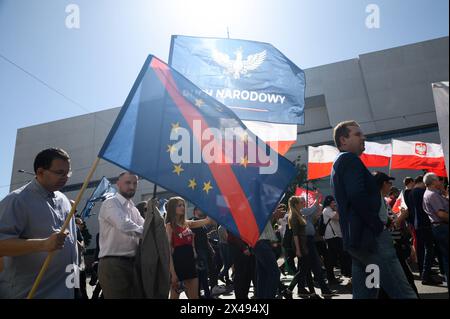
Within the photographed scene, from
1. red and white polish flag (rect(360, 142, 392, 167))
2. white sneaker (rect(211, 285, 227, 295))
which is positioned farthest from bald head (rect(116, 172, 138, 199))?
red and white polish flag (rect(360, 142, 392, 167))

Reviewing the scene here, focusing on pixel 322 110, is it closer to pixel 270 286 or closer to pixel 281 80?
pixel 281 80

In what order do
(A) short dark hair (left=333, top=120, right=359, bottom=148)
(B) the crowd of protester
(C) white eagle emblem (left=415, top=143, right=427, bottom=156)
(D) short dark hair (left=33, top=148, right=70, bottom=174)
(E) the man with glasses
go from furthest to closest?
(C) white eagle emblem (left=415, top=143, right=427, bottom=156), (A) short dark hair (left=333, top=120, right=359, bottom=148), (D) short dark hair (left=33, top=148, right=70, bottom=174), (B) the crowd of protester, (E) the man with glasses

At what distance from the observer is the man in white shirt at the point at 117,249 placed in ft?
10.6

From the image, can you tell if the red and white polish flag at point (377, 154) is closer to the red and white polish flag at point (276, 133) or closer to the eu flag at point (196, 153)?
the red and white polish flag at point (276, 133)

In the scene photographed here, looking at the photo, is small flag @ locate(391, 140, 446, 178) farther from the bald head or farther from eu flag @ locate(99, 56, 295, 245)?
the bald head

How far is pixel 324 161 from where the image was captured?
10.7 m

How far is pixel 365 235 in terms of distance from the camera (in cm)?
285

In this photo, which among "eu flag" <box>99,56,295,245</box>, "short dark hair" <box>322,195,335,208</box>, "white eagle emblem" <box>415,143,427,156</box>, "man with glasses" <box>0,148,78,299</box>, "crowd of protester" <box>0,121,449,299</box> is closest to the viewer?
"man with glasses" <box>0,148,78,299</box>

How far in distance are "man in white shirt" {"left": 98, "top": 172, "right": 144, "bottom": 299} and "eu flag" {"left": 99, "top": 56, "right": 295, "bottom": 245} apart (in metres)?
0.65

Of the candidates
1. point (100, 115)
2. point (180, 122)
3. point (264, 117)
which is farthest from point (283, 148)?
point (100, 115)

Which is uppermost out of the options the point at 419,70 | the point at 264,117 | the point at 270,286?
the point at 419,70

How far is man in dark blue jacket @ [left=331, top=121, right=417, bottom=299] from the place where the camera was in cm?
275

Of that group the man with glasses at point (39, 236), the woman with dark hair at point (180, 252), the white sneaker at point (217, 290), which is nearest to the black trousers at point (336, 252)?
the white sneaker at point (217, 290)

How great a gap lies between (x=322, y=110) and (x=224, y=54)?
2679cm
